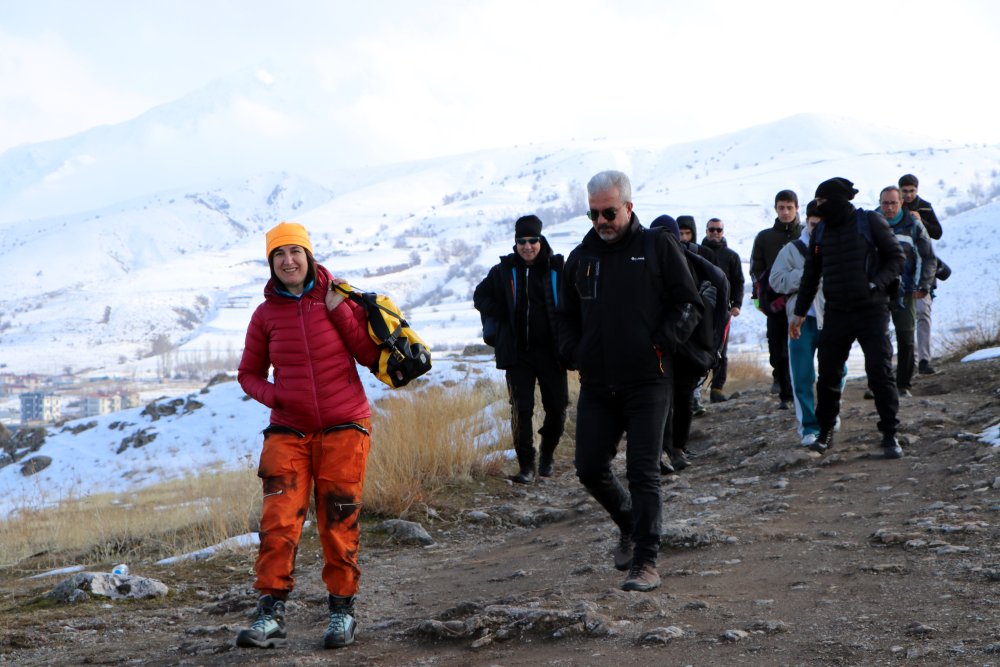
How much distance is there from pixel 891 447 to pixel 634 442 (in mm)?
3211

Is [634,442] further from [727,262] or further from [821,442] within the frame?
[727,262]

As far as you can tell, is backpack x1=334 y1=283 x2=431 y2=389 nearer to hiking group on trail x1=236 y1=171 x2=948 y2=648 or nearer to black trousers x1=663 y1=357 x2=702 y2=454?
hiking group on trail x1=236 y1=171 x2=948 y2=648

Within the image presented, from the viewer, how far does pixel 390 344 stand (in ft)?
14.9

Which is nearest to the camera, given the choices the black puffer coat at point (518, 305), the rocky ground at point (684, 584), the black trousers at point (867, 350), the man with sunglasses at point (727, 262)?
the rocky ground at point (684, 584)

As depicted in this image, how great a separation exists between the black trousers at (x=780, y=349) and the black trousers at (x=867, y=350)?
6.93 feet

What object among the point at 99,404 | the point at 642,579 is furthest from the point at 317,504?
the point at 99,404

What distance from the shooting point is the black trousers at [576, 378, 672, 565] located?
15.1ft

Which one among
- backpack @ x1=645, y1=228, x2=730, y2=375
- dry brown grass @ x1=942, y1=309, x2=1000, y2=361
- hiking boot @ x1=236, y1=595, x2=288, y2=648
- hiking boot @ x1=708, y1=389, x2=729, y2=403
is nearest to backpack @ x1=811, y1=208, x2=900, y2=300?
backpack @ x1=645, y1=228, x2=730, y2=375

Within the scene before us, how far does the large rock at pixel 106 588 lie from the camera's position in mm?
5754

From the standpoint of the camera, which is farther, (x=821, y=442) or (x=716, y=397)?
(x=716, y=397)

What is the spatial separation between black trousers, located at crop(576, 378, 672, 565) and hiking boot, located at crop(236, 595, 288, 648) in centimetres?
151

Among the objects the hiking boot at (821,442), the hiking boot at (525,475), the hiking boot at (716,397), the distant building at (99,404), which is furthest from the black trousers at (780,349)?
the distant building at (99,404)

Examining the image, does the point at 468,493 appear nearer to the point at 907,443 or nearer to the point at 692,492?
the point at 692,492

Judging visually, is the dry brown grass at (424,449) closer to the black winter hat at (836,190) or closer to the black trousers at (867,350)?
the black trousers at (867,350)
